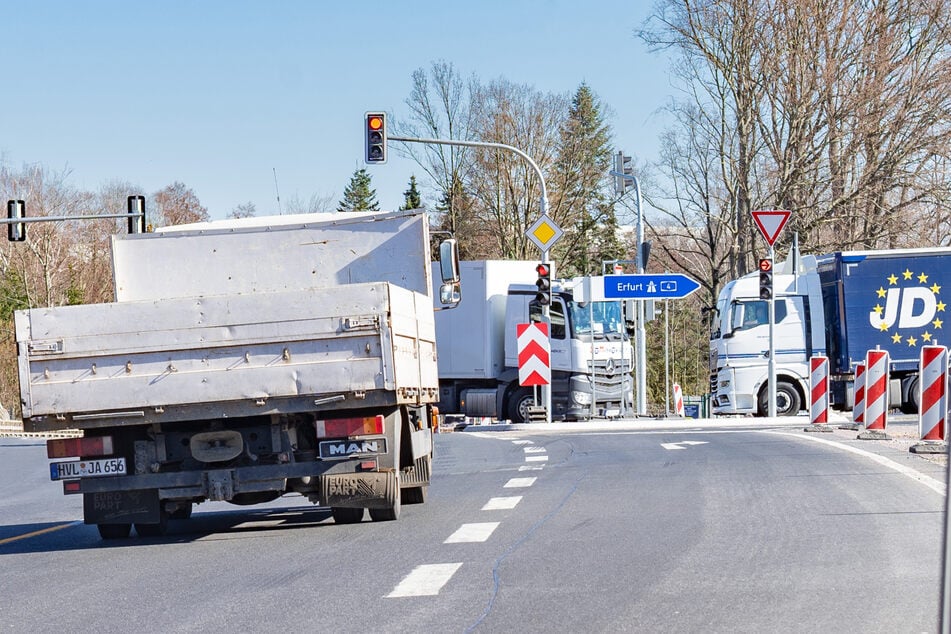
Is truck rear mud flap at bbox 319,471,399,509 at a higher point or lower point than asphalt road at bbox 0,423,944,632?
higher

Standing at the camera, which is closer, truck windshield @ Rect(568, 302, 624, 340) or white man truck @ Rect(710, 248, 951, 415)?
white man truck @ Rect(710, 248, 951, 415)

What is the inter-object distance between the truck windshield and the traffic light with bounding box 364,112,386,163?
19.0 ft

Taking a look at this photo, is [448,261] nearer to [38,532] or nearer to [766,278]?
[38,532]

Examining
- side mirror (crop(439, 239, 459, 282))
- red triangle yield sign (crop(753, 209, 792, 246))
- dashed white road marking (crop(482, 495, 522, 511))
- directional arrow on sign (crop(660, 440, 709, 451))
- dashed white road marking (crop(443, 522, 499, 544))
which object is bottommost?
directional arrow on sign (crop(660, 440, 709, 451))

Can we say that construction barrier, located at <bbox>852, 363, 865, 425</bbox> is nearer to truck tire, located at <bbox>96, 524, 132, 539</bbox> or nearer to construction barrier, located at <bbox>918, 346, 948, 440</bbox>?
construction barrier, located at <bbox>918, 346, 948, 440</bbox>

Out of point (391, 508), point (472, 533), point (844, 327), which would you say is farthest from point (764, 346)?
point (472, 533)

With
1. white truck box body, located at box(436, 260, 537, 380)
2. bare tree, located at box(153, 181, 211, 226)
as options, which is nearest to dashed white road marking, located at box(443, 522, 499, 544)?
white truck box body, located at box(436, 260, 537, 380)

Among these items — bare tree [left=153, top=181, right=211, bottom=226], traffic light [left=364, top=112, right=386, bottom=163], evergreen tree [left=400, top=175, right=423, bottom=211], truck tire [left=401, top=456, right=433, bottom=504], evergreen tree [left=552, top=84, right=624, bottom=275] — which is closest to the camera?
truck tire [left=401, top=456, right=433, bottom=504]

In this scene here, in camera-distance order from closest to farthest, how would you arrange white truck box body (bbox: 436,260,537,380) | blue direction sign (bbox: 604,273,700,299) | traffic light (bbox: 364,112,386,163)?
blue direction sign (bbox: 604,273,700,299) → traffic light (bbox: 364,112,386,163) → white truck box body (bbox: 436,260,537,380)

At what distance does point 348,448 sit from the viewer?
939cm

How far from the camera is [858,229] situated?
38.3m

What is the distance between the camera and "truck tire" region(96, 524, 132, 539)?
10170mm

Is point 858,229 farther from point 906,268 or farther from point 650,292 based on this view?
point 650,292

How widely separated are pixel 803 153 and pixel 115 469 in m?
30.9
